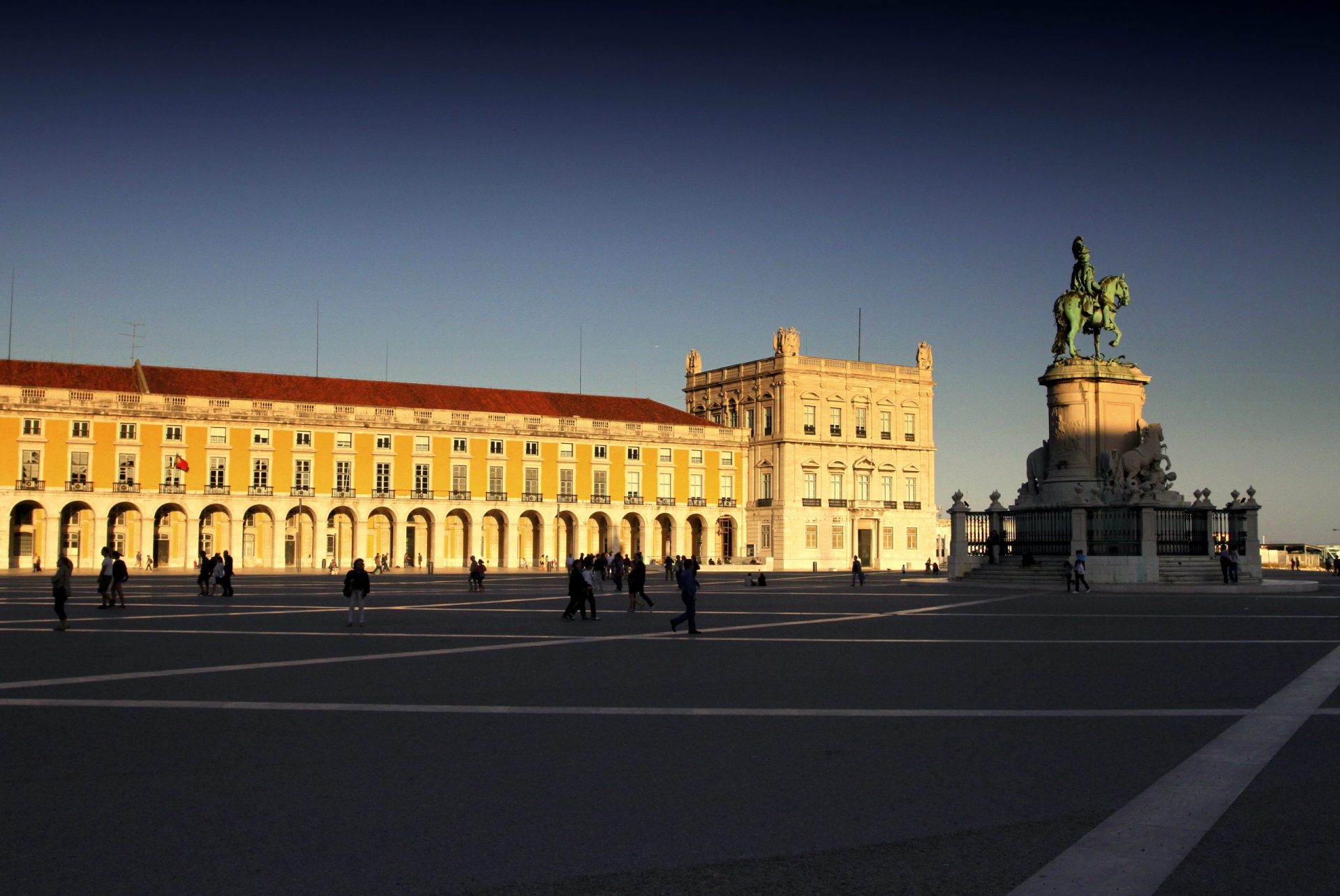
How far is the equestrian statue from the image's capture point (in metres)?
36.8

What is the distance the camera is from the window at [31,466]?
62312mm

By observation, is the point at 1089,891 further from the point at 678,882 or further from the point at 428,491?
the point at 428,491

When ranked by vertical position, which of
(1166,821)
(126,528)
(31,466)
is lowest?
(1166,821)

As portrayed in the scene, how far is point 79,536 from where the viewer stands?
2628 inches

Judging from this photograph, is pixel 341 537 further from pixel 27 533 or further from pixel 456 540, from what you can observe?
pixel 27 533

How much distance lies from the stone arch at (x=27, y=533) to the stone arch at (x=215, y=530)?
7.15 m

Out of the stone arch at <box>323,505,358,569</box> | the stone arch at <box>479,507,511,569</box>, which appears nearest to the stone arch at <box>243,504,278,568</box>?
the stone arch at <box>323,505,358,569</box>

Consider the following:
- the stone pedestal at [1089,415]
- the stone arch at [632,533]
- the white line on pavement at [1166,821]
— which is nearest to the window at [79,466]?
the stone arch at [632,533]

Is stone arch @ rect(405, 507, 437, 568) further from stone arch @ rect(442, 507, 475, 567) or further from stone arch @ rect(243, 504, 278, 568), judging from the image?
stone arch @ rect(243, 504, 278, 568)

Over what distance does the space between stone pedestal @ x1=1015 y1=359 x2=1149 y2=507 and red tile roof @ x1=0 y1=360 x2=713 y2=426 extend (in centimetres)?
4396

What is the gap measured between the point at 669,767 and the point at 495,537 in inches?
2772

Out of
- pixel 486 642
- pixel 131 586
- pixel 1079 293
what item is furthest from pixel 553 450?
pixel 486 642

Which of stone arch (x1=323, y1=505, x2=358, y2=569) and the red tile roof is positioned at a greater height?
the red tile roof

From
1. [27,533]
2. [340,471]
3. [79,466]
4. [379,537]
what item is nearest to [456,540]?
[379,537]
